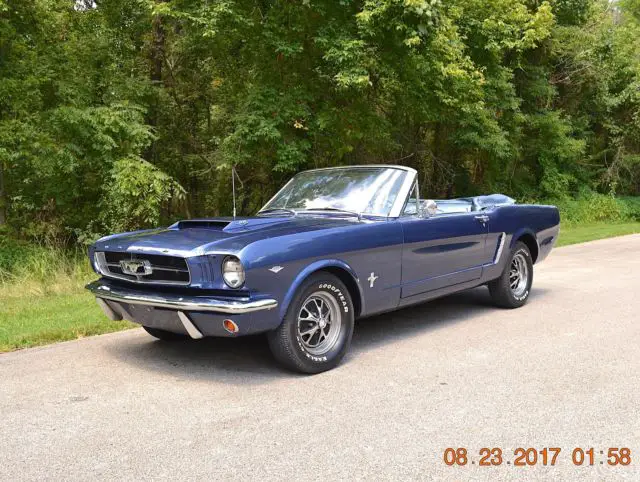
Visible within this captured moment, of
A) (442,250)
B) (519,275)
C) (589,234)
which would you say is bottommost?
(589,234)

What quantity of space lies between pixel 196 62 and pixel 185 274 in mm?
16131

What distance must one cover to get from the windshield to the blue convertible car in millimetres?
12

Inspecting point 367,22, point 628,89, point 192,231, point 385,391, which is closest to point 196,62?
point 367,22

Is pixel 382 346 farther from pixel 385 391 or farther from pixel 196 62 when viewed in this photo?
pixel 196 62

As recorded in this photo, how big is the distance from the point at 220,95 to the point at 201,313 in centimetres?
1585

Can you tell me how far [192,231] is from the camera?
521 cm

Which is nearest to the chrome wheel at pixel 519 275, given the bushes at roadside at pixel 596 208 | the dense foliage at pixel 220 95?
the dense foliage at pixel 220 95

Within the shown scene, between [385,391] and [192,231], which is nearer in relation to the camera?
[385,391]

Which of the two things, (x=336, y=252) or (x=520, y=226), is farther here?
(x=520, y=226)

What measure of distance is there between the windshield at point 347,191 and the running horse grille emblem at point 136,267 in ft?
5.85

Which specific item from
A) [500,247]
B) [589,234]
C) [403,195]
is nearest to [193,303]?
[403,195]

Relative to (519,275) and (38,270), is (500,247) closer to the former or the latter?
(519,275)

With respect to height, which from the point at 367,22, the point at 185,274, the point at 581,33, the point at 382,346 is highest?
the point at 581,33

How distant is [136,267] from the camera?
493 cm
